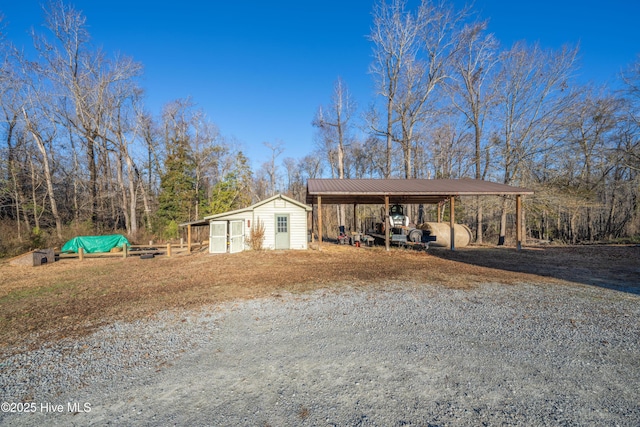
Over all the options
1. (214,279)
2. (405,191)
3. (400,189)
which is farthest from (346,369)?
(400,189)

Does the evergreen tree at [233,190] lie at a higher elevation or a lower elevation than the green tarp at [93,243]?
higher

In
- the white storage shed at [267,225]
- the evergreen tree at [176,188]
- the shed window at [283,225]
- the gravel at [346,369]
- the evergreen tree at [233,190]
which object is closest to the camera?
the gravel at [346,369]

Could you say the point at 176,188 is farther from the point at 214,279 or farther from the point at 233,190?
the point at 214,279

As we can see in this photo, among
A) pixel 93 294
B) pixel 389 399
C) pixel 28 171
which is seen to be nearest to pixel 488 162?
pixel 389 399

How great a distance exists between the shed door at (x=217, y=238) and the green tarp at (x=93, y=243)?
412 centimetres

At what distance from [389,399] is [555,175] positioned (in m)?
24.0

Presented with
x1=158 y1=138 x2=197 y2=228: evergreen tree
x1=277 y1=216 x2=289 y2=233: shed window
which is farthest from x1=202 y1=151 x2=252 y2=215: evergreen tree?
x1=277 y1=216 x2=289 y2=233: shed window

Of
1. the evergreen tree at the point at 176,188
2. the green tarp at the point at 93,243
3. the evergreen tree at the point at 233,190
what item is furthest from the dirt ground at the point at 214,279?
the evergreen tree at the point at 233,190

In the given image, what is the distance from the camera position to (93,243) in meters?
14.5

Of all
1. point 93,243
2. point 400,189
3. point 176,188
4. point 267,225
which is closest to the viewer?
point 400,189

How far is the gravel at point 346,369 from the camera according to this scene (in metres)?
2.38

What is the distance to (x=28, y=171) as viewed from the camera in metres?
19.6

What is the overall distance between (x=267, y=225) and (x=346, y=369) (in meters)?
12.3

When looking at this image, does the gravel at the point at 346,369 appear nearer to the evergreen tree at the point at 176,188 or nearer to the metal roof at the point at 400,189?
the metal roof at the point at 400,189
